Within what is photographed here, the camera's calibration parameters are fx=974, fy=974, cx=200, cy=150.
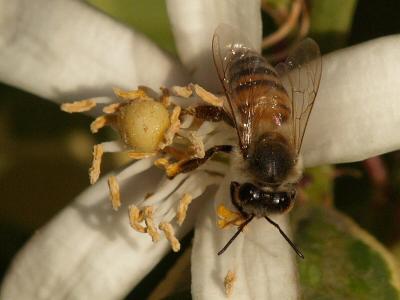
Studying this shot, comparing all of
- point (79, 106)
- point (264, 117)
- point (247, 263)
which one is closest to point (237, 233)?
point (247, 263)

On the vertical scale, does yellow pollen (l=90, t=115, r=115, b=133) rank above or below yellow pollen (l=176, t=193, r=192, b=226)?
above

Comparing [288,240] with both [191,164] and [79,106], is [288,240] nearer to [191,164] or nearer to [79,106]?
[191,164]

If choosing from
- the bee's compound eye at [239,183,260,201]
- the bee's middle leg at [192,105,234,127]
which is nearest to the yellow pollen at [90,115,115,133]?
the bee's middle leg at [192,105,234,127]

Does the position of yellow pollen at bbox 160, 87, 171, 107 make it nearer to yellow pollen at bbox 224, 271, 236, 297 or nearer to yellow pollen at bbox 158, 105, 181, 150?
yellow pollen at bbox 158, 105, 181, 150

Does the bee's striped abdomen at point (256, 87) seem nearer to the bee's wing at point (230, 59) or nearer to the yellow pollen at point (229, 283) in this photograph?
the bee's wing at point (230, 59)

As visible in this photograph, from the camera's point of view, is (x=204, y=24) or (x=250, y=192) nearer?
(x=250, y=192)

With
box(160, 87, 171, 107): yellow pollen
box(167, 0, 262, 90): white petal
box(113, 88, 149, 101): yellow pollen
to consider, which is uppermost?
box(167, 0, 262, 90): white petal

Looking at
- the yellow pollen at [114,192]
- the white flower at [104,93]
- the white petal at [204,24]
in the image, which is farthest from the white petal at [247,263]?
the white petal at [204,24]
